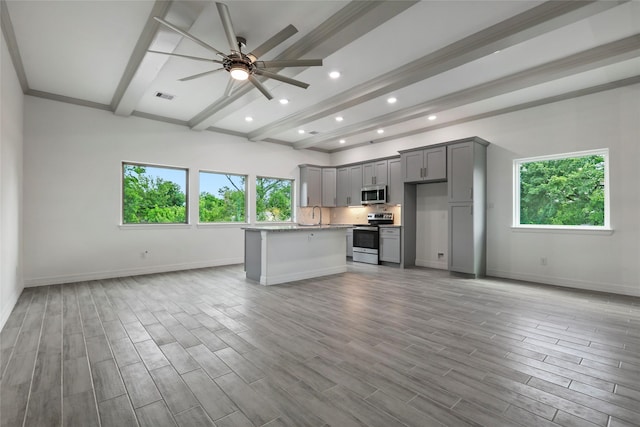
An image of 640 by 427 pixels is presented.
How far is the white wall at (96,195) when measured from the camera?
4723 mm

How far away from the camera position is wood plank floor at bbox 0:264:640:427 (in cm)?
173

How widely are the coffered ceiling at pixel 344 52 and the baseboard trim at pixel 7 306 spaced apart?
2.89m

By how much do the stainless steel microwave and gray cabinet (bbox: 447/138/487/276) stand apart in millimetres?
1679

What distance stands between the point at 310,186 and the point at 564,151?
17.7ft

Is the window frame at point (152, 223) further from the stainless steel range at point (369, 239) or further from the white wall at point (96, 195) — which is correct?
the stainless steel range at point (369, 239)

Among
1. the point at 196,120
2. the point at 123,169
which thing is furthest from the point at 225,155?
the point at 123,169

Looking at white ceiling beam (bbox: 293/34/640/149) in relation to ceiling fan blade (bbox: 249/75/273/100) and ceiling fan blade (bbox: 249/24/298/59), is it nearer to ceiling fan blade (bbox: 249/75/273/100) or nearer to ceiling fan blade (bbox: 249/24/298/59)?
ceiling fan blade (bbox: 249/75/273/100)

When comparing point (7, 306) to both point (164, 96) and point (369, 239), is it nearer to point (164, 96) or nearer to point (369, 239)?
point (164, 96)

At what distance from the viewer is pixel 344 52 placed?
3.55 metres

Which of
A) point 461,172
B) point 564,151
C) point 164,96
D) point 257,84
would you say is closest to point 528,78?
point 564,151

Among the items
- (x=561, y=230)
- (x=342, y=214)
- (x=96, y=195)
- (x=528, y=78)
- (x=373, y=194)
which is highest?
(x=528, y=78)

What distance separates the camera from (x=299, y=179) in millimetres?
8266

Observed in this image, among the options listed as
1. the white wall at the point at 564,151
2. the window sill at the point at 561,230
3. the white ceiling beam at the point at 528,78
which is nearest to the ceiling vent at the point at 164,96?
the white ceiling beam at the point at 528,78

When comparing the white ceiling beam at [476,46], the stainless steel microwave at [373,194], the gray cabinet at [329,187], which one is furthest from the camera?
the gray cabinet at [329,187]
